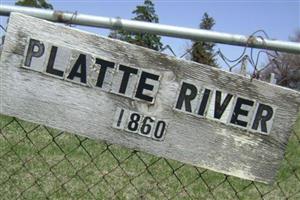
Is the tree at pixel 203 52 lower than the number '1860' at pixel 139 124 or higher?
higher

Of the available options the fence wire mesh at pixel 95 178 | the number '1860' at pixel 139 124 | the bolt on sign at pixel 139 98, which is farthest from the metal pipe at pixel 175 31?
the fence wire mesh at pixel 95 178

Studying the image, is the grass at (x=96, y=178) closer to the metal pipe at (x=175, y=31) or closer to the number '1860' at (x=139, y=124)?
the number '1860' at (x=139, y=124)

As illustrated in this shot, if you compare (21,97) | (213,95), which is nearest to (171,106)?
(213,95)

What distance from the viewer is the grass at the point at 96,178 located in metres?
4.08

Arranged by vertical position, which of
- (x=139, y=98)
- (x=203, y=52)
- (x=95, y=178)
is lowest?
(x=95, y=178)

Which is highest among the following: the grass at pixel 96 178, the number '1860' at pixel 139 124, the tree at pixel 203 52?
the tree at pixel 203 52

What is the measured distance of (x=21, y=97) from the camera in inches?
94.2

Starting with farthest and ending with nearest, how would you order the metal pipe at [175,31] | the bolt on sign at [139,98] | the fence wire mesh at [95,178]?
1. the fence wire mesh at [95,178]
2. the bolt on sign at [139,98]
3. the metal pipe at [175,31]

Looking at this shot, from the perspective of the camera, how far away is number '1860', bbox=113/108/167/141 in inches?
92.7

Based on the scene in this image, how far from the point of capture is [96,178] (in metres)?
4.51

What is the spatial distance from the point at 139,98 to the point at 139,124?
0.39 ft

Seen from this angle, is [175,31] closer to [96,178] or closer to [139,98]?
[139,98]

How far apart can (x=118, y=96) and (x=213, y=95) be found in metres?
0.42

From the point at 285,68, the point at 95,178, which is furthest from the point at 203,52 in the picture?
the point at 95,178
